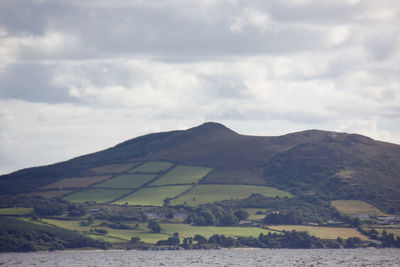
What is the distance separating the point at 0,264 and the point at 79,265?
2203cm

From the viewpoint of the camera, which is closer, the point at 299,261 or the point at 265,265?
the point at 265,265

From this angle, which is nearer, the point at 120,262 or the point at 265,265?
the point at 265,265

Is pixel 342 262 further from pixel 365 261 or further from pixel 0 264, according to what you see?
pixel 0 264

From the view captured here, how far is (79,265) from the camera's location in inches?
7407

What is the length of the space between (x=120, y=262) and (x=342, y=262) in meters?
62.7

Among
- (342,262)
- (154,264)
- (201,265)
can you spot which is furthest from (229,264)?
(342,262)

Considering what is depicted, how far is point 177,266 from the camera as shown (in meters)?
182

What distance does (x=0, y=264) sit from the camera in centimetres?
19000

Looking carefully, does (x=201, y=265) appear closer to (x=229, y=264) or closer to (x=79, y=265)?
(x=229, y=264)

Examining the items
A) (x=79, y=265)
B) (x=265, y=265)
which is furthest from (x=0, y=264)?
(x=265, y=265)

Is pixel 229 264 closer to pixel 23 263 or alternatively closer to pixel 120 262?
pixel 120 262

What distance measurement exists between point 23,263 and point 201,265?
50731 millimetres

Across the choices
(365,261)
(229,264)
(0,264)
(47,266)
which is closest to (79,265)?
(47,266)

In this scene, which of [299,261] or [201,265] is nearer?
[201,265]
